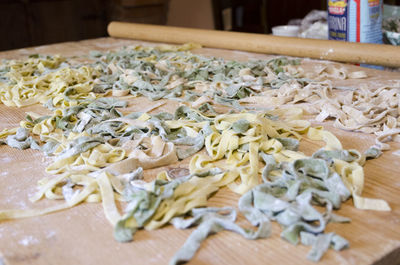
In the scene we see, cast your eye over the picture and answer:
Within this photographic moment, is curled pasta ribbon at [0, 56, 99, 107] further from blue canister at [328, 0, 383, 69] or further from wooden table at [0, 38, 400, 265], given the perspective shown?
blue canister at [328, 0, 383, 69]

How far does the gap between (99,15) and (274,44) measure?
3.37 metres

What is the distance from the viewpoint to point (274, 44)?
2537mm

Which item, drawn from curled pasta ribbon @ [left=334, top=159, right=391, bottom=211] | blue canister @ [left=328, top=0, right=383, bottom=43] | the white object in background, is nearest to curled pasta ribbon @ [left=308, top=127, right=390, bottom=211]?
curled pasta ribbon @ [left=334, top=159, right=391, bottom=211]

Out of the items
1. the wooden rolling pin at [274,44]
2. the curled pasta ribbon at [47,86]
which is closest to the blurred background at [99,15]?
the wooden rolling pin at [274,44]

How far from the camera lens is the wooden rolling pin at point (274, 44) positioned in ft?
7.09

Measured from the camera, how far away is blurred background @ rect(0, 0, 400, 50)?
4.90 metres

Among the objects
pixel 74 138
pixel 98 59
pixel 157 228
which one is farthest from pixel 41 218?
pixel 98 59

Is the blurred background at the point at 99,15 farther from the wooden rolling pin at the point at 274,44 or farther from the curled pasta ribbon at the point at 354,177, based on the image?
the curled pasta ribbon at the point at 354,177

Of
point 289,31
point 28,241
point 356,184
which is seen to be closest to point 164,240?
point 28,241

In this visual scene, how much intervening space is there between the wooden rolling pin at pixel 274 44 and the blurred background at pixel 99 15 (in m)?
1.87

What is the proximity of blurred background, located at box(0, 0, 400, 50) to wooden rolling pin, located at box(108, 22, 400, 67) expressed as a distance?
1875 millimetres

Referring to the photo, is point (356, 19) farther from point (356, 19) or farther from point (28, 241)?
point (28, 241)

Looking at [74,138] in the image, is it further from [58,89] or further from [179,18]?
[179,18]

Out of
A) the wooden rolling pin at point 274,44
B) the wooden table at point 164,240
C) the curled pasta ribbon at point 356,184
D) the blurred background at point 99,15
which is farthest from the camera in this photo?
the blurred background at point 99,15
